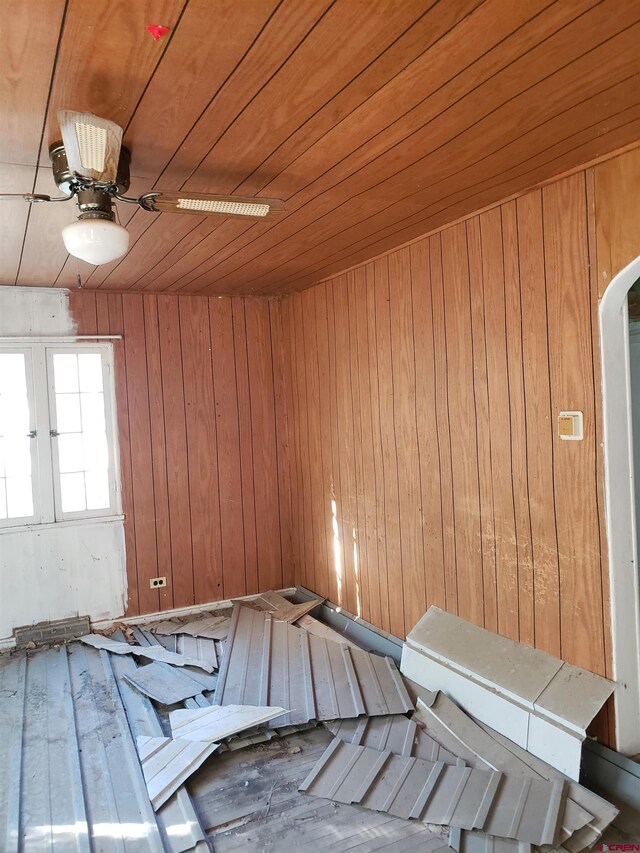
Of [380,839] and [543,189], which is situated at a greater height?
[543,189]

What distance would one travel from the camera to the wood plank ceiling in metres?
1.38

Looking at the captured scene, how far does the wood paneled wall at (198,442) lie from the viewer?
4.56 meters

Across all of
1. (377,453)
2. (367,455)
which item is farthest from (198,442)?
(377,453)

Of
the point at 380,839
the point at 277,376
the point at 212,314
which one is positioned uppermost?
the point at 212,314

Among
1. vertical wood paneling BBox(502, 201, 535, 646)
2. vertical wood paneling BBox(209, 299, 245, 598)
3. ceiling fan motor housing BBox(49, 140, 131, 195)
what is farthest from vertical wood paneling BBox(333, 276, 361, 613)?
ceiling fan motor housing BBox(49, 140, 131, 195)

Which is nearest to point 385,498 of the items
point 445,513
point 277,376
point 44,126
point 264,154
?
point 445,513

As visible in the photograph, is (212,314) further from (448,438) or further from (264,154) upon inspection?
(264,154)

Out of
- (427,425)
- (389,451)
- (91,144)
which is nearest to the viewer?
(91,144)

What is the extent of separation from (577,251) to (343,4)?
156 cm

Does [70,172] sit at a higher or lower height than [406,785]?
higher

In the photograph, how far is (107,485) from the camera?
4500 millimetres

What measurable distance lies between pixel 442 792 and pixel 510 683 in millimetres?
598

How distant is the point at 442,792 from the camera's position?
2451 millimetres

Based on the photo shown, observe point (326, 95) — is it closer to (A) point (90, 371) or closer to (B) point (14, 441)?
(A) point (90, 371)
